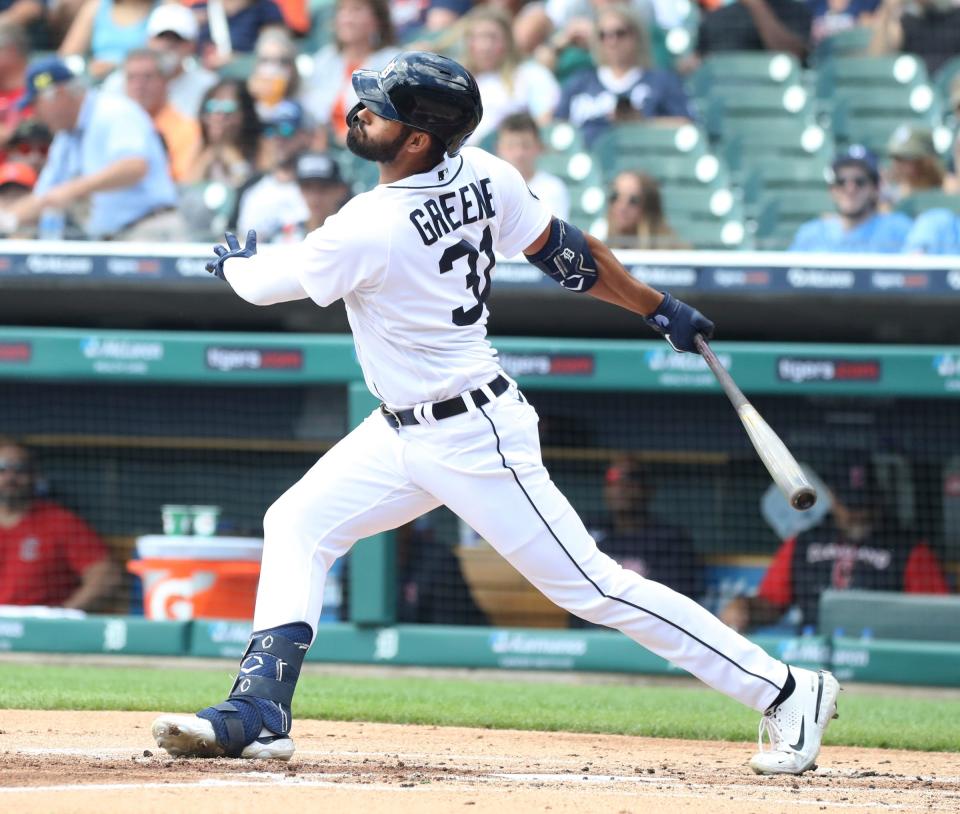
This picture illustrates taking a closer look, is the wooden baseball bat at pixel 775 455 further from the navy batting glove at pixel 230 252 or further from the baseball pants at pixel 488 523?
the navy batting glove at pixel 230 252

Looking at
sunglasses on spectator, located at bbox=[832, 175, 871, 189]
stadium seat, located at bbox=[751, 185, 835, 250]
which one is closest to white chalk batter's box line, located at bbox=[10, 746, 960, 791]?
sunglasses on spectator, located at bbox=[832, 175, 871, 189]

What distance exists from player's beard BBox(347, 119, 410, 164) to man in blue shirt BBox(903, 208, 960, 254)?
353 centimetres

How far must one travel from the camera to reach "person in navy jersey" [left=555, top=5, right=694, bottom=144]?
315 inches

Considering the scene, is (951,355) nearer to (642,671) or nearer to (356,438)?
(642,671)

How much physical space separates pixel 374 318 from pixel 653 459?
3.74 metres

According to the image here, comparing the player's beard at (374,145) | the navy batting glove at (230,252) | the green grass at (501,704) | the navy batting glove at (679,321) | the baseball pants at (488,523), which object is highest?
the player's beard at (374,145)

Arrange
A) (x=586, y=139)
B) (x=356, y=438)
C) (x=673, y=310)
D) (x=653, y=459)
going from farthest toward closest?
(x=586, y=139), (x=653, y=459), (x=673, y=310), (x=356, y=438)

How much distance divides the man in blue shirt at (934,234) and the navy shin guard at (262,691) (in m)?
3.82

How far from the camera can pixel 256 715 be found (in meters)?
3.46

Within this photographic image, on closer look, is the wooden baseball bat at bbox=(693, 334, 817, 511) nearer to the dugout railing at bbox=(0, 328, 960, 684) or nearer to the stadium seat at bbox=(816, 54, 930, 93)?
the dugout railing at bbox=(0, 328, 960, 684)

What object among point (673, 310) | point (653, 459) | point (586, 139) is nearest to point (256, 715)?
point (673, 310)

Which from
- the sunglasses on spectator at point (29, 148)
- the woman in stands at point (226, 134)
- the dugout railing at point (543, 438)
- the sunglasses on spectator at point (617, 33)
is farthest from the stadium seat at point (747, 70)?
the sunglasses on spectator at point (29, 148)

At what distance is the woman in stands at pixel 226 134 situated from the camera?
7.85 meters

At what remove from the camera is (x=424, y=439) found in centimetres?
357
